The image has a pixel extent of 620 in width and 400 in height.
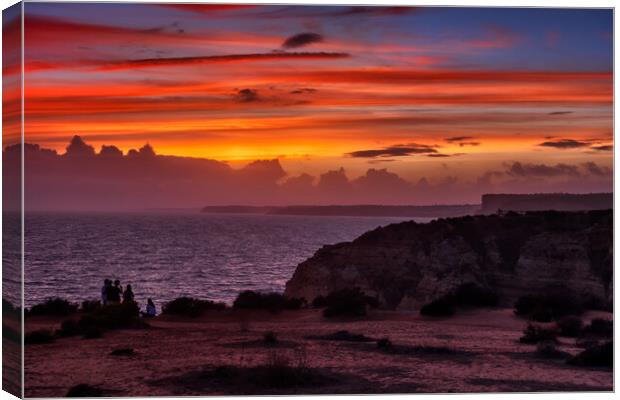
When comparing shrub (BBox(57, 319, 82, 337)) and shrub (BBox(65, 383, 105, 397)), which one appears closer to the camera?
shrub (BBox(65, 383, 105, 397))

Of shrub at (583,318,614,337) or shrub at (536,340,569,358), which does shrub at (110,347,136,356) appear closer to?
shrub at (536,340,569,358)

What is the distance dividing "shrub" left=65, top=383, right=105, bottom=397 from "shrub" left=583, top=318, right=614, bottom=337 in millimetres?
7520

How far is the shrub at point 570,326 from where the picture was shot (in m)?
16.6

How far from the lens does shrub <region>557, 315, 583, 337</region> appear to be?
54.5 ft

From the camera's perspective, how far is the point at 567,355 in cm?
1469

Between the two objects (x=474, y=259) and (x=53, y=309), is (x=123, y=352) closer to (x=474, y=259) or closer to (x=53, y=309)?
(x=53, y=309)

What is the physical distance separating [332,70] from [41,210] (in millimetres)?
6516

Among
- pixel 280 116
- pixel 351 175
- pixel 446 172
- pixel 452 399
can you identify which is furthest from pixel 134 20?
pixel 452 399

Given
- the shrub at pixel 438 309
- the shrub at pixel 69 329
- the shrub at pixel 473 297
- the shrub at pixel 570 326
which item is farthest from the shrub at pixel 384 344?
the shrub at pixel 473 297

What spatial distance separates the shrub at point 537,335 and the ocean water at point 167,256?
10536 mm

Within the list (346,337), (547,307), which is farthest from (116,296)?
(547,307)

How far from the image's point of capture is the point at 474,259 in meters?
23.5

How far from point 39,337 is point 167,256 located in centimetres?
3228

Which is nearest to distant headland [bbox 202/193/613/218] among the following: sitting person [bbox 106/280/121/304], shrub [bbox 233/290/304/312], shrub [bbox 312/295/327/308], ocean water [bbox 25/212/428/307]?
shrub [bbox 233/290/304/312]
